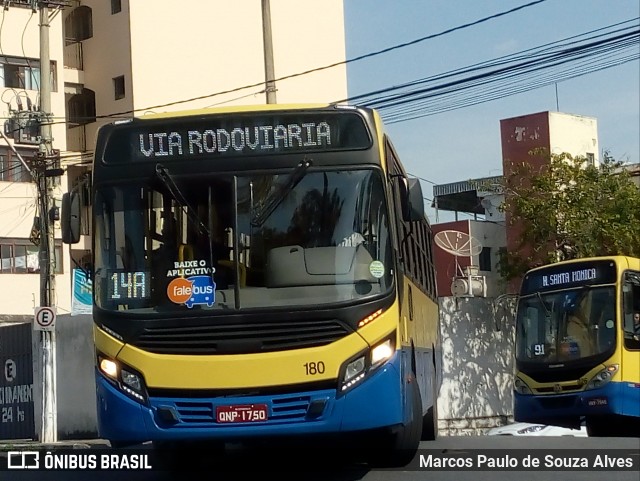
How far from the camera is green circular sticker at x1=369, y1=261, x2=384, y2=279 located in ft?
32.6

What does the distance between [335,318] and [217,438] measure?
54.5 inches

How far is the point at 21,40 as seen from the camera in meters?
43.0

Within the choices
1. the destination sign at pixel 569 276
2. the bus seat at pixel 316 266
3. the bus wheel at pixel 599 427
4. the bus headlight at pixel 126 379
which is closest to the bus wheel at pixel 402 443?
the bus seat at pixel 316 266

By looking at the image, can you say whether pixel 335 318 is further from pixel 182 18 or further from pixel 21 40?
pixel 182 18

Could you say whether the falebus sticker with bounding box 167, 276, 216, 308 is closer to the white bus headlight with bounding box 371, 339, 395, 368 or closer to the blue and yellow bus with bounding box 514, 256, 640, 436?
the white bus headlight with bounding box 371, 339, 395, 368

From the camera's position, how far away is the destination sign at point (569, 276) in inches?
802

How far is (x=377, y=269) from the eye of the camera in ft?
32.7

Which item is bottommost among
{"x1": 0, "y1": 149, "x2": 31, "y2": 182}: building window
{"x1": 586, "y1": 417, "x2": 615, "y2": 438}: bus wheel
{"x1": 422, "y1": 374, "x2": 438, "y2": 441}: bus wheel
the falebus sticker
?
{"x1": 586, "y1": 417, "x2": 615, "y2": 438}: bus wheel

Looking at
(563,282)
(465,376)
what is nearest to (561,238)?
(465,376)

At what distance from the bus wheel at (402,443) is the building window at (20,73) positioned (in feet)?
110

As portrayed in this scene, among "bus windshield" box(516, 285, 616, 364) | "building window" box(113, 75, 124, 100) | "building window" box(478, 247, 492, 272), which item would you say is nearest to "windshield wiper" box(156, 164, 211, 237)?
"bus windshield" box(516, 285, 616, 364)

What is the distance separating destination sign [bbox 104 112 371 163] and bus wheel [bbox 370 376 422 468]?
7.80ft

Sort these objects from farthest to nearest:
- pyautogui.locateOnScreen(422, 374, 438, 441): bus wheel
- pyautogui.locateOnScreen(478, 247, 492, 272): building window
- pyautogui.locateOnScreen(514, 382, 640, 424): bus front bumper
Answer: pyautogui.locateOnScreen(478, 247, 492, 272): building window < pyautogui.locateOnScreen(514, 382, 640, 424): bus front bumper < pyautogui.locateOnScreen(422, 374, 438, 441): bus wheel

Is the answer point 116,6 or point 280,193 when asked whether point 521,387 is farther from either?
point 116,6
